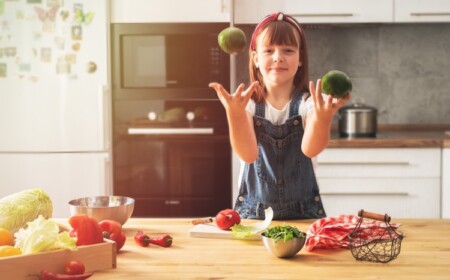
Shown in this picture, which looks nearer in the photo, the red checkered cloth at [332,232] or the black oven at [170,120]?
the red checkered cloth at [332,232]

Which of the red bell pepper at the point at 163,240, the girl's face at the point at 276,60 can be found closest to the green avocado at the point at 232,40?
the girl's face at the point at 276,60

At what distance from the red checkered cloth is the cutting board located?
143 mm

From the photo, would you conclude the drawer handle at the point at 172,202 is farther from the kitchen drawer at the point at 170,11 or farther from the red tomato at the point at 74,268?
the red tomato at the point at 74,268

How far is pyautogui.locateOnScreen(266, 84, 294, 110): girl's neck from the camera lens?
205 cm

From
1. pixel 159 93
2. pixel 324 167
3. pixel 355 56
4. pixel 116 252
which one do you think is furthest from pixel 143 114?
pixel 116 252

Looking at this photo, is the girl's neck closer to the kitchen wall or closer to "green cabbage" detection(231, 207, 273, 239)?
"green cabbage" detection(231, 207, 273, 239)

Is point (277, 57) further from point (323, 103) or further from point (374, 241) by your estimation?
point (374, 241)

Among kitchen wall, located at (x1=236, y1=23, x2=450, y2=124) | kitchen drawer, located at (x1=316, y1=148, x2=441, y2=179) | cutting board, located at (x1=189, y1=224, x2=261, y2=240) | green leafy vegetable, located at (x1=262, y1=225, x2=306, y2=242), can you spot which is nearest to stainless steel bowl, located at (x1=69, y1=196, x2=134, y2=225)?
cutting board, located at (x1=189, y1=224, x2=261, y2=240)

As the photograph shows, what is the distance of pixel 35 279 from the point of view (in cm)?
123

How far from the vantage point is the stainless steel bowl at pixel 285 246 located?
53.7 inches

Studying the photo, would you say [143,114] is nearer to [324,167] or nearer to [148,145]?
[148,145]

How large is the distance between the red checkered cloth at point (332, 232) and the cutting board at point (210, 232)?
0.47ft

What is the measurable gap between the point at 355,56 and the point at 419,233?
2291 millimetres

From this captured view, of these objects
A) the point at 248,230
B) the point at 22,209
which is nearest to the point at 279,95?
the point at 248,230
